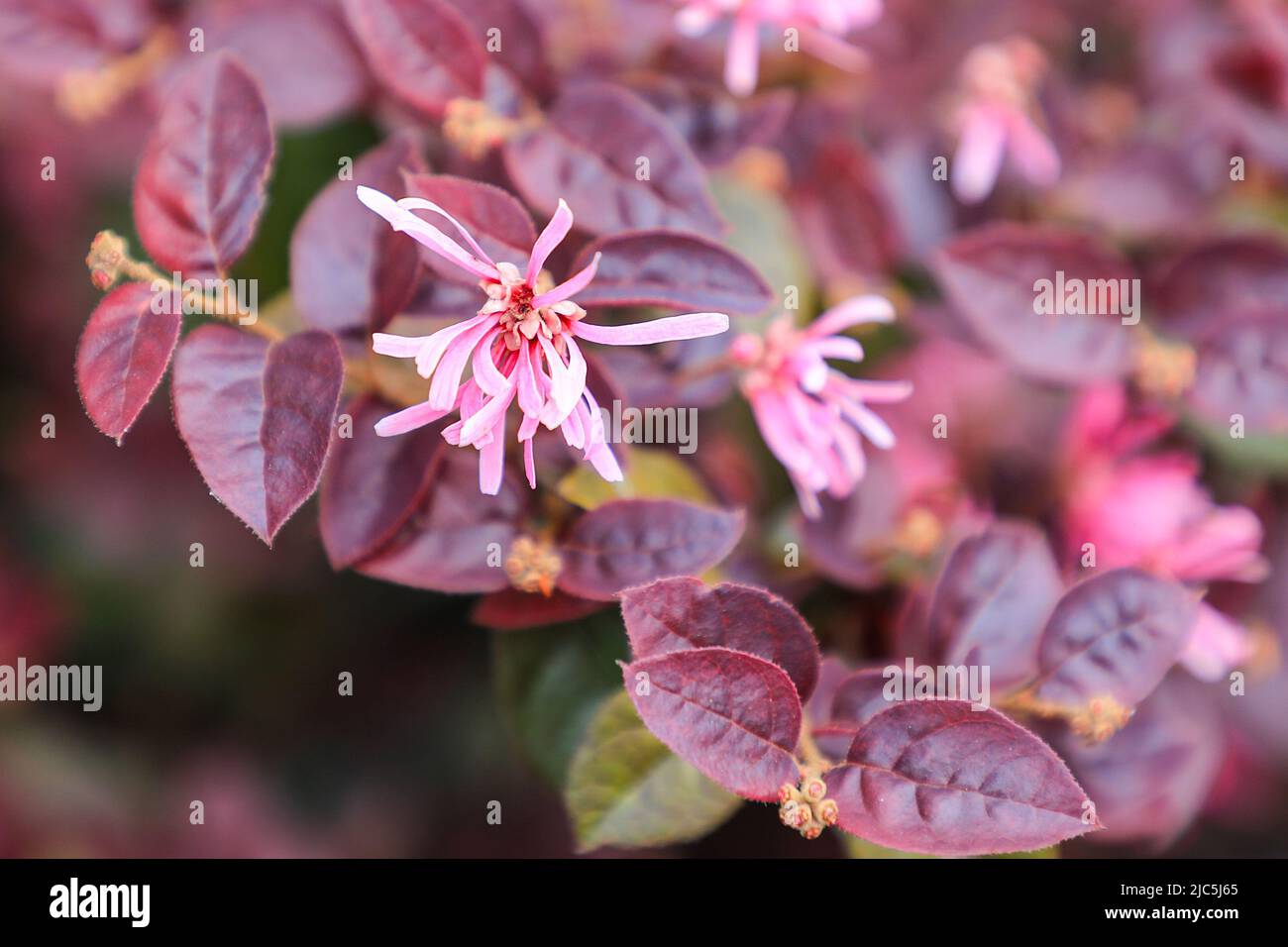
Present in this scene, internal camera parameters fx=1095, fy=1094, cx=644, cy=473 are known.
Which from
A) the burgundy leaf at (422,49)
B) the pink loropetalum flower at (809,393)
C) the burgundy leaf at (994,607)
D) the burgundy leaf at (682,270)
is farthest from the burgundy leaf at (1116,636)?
the burgundy leaf at (422,49)

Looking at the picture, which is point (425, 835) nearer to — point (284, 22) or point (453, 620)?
point (453, 620)

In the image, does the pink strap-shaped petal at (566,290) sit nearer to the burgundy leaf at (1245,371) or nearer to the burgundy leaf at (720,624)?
the burgundy leaf at (720,624)

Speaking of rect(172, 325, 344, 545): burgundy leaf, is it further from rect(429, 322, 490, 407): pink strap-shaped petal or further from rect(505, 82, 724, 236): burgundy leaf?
rect(505, 82, 724, 236): burgundy leaf

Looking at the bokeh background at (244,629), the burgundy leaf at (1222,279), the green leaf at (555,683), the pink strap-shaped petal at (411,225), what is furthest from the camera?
the bokeh background at (244,629)

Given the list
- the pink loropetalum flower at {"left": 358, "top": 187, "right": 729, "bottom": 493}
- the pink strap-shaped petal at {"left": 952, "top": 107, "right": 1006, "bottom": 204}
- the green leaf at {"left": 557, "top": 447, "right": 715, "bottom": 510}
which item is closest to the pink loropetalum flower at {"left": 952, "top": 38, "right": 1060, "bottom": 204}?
the pink strap-shaped petal at {"left": 952, "top": 107, "right": 1006, "bottom": 204}

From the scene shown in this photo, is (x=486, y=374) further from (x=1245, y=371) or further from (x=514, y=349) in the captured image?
(x=1245, y=371)

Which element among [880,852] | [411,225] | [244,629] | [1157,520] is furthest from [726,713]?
[244,629]
